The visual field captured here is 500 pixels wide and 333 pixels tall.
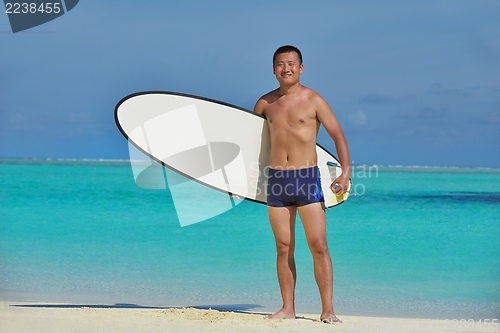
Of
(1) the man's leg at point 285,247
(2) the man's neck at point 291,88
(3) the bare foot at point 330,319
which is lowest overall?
(3) the bare foot at point 330,319

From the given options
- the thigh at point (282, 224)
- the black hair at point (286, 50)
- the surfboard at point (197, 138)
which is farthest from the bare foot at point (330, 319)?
the black hair at point (286, 50)

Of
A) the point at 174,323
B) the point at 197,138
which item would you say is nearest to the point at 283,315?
the point at 174,323

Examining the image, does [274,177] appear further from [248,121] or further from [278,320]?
[278,320]

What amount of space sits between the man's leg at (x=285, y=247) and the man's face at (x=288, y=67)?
0.81 metres

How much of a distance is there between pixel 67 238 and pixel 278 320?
7.65 metres

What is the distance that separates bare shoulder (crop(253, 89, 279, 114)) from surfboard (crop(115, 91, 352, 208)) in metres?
0.13

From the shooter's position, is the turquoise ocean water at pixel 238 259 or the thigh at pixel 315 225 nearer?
the thigh at pixel 315 225

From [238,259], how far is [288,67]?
5.18m

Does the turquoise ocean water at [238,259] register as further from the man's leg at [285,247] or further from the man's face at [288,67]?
the man's face at [288,67]

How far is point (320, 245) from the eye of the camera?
3889 millimetres

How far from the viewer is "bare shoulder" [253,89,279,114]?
4125mm

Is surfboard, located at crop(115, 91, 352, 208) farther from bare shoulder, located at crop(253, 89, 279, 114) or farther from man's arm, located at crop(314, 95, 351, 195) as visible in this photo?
man's arm, located at crop(314, 95, 351, 195)

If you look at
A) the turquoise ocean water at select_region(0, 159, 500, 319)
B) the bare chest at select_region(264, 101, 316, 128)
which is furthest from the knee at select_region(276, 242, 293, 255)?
the turquoise ocean water at select_region(0, 159, 500, 319)

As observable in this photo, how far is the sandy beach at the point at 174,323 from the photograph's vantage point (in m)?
3.69
